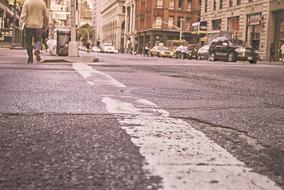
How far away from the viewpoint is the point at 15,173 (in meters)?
1.36

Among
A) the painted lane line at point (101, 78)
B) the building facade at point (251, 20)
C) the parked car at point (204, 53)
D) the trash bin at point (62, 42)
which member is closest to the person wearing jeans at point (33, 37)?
the painted lane line at point (101, 78)

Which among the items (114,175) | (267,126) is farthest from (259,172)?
(267,126)

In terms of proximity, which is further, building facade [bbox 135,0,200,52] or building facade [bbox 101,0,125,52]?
building facade [bbox 101,0,125,52]

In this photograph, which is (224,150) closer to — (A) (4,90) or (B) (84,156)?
(B) (84,156)

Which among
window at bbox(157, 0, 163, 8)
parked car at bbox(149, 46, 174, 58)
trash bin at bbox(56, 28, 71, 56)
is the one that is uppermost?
window at bbox(157, 0, 163, 8)

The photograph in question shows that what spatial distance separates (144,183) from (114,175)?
0.12m

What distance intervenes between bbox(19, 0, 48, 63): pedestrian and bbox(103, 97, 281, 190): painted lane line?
8.26m

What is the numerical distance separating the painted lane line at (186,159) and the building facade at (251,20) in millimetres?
34894

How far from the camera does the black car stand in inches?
1033

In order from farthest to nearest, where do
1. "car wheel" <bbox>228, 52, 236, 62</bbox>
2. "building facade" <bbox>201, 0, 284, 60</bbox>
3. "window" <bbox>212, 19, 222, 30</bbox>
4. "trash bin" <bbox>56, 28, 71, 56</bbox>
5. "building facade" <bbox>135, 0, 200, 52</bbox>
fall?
"building facade" <bbox>135, 0, 200, 52</bbox>, "window" <bbox>212, 19, 222, 30</bbox>, "building facade" <bbox>201, 0, 284, 60</bbox>, "car wheel" <bbox>228, 52, 236, 62</bbox>, "trash bin" <bbox>56, 28, 71, 56</bbox>

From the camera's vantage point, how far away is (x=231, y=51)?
2678 cm

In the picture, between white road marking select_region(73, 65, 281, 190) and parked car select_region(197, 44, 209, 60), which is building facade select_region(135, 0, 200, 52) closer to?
parked car select_region(197, 44, 209, 60)

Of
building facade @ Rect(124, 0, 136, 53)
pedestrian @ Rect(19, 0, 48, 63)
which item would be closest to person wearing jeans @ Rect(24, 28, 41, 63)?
pedestrian @ Rect(19, 0, 48, 63)

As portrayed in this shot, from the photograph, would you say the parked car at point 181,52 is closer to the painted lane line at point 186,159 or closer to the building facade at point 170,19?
the building facade at point 170,19
